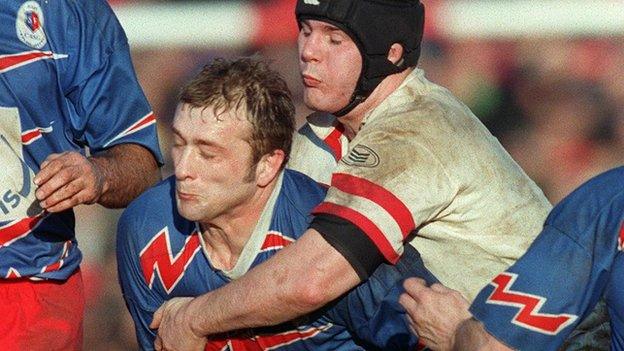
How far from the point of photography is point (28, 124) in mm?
3887

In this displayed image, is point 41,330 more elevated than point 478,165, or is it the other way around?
point 478,165

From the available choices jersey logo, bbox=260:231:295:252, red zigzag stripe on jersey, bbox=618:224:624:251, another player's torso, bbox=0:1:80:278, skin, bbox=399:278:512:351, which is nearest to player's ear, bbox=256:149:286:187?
jersey logo, bbox=260:231:295:252

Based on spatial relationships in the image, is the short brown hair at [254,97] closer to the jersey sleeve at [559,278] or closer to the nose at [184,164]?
Result: the nose at [184,164]

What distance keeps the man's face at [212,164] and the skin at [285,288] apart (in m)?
0.23

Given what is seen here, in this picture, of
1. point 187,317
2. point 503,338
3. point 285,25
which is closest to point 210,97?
point 187,317

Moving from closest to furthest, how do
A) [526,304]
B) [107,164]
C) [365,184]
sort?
[526,304]
[365,184]
[107,164]

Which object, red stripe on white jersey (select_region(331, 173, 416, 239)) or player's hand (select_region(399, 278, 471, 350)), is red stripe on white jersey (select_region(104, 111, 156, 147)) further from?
player's hand (select_region(399, 278, 471, 350))

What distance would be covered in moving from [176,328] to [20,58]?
2.87 feet

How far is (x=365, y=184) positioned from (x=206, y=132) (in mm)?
462

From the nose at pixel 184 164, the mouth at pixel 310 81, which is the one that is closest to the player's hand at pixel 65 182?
the nose at pixel 184 164

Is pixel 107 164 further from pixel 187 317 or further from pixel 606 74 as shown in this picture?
pixel 606 74

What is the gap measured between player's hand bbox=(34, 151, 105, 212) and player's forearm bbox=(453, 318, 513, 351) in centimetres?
109

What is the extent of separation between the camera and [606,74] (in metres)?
6.01

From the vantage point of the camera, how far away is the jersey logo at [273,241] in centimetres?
381
